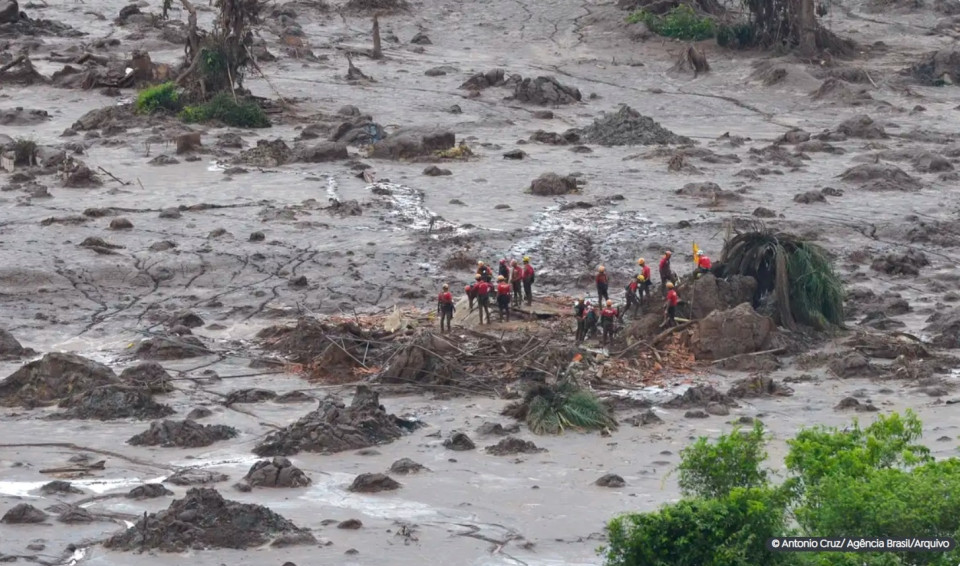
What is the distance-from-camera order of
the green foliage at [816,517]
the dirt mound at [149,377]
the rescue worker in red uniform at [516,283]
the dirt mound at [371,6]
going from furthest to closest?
the dirt mound at [371,6], the rescue worker in red uniform at [516,283], the dirt mound at [149,377], the green foliage at [816,517]

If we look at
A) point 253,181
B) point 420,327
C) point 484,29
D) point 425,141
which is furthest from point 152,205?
point 484,29

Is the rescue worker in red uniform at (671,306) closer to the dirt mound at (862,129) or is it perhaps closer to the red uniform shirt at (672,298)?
the red uniform shirt at (672,298)

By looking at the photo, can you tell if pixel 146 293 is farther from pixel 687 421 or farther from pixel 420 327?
→ pixel 687 421

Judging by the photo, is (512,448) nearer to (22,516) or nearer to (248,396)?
(248,396)

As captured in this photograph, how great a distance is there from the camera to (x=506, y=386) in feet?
57.2

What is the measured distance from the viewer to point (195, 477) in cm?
1422

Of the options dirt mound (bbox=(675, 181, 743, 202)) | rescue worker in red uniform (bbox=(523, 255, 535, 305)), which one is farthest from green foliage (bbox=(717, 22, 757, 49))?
rescue worker in red uniform (bbox=(523, 255, 535, 305))

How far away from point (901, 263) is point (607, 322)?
6049 millimetres

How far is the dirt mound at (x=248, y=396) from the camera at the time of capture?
17.1 meters

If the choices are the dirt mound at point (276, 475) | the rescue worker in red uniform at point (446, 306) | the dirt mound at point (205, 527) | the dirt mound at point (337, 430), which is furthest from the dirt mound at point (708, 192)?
the dirt mound at point (205, 527)

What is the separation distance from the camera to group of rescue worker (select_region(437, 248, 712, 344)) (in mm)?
18656

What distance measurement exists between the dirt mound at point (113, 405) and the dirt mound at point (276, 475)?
8.63 feet

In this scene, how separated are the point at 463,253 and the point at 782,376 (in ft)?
21.2

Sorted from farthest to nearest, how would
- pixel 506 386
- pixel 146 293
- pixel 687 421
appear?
pixel 146 293
pixel 506 386
pixel 687 421
